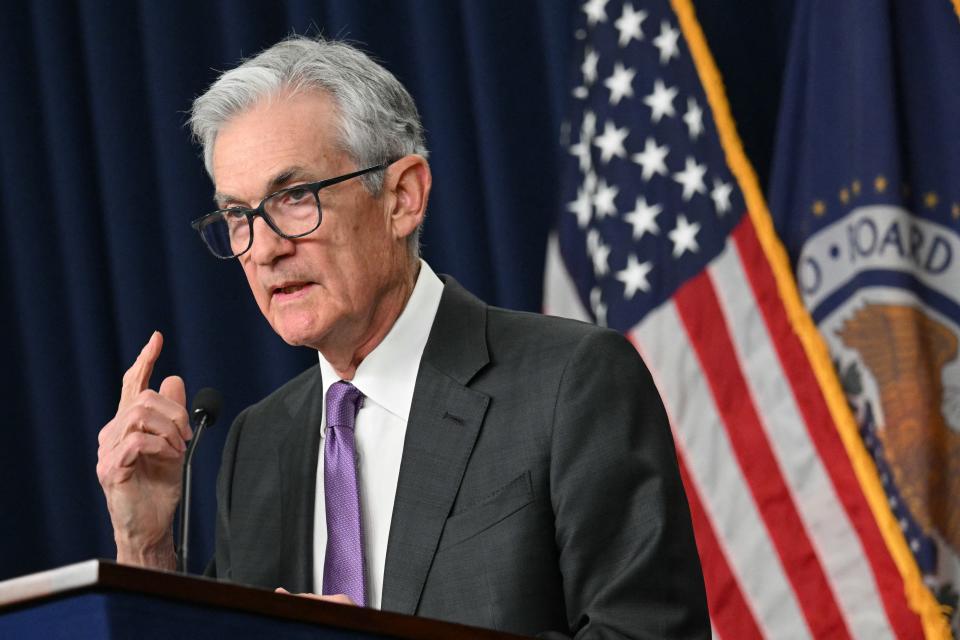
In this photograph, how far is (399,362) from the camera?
81.7 inches

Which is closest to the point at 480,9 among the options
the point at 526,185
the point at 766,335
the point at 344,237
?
the point at 526,185

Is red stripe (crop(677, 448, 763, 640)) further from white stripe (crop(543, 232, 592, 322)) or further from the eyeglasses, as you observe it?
the eyeglasses

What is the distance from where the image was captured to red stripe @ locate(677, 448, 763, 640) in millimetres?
2896

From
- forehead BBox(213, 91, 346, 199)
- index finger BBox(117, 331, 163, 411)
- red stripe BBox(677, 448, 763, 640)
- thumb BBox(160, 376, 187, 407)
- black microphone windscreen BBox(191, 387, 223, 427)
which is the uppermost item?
forehead BBox(213, 91, 346, 199)

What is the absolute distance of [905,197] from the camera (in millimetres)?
2924

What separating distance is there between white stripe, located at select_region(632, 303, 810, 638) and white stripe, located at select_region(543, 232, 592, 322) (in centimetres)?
19

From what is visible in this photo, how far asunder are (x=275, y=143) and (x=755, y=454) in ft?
4.57

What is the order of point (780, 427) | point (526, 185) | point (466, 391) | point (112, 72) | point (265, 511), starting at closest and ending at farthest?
point (466, 391)
point (265, 511)
point (780, 427)
point (526, 185)
point (112, 72)

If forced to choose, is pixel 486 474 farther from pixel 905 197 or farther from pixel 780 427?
pixel 905 197

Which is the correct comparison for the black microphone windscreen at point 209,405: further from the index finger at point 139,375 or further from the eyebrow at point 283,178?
the eyebrow at point 283,178

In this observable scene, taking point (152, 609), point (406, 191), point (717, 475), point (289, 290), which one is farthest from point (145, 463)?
point (717, 475)

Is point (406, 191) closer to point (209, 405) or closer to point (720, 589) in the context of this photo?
point (209, 405)

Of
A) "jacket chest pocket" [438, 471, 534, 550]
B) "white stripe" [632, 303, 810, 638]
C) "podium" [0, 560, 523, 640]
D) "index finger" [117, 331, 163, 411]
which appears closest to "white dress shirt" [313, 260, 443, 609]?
"jacket chest pocket" [438, 471, 534, 550]

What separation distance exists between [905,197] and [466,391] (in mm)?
1370
